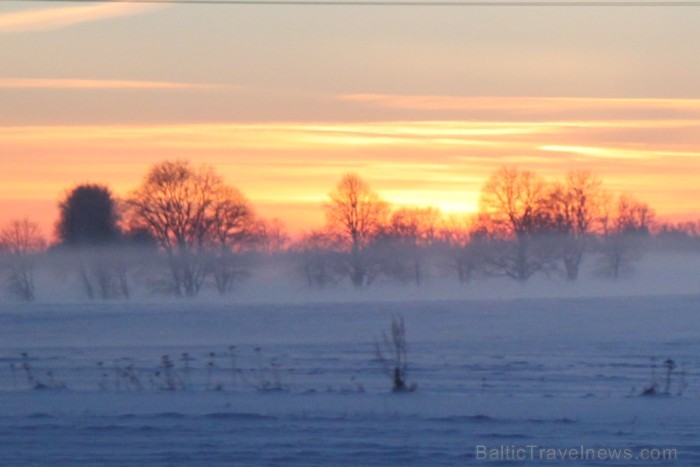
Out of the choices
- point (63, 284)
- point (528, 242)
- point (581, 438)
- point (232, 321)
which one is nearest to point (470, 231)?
point (528, 242)

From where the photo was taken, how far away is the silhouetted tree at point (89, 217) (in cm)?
6338

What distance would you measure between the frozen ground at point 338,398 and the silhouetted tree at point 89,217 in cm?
3618

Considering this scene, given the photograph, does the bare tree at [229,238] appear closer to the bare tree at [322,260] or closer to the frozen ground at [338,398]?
the bare tree at [322,260]

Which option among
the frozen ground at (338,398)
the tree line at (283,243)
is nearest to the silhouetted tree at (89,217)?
the tree line at (283,243)

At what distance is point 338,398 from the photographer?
12953 mm

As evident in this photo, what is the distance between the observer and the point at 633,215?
254 ft

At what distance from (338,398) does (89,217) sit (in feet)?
179

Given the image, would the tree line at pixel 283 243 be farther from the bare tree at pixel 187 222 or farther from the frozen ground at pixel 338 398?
the frozen ground at pixel 338 398

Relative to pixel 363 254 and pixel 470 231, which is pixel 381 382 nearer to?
pixel 363 254

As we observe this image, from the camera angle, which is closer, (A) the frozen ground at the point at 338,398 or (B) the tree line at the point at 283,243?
(A) the frozen ground at the point at 338,398

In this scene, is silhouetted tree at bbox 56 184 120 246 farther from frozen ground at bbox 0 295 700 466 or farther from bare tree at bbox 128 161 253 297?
frozen ground at bbox 0 295 700 466

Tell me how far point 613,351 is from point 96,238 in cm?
4922

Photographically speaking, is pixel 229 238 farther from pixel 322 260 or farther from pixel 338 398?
pixel 338 398

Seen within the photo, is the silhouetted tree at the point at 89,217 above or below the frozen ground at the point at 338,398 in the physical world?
above
